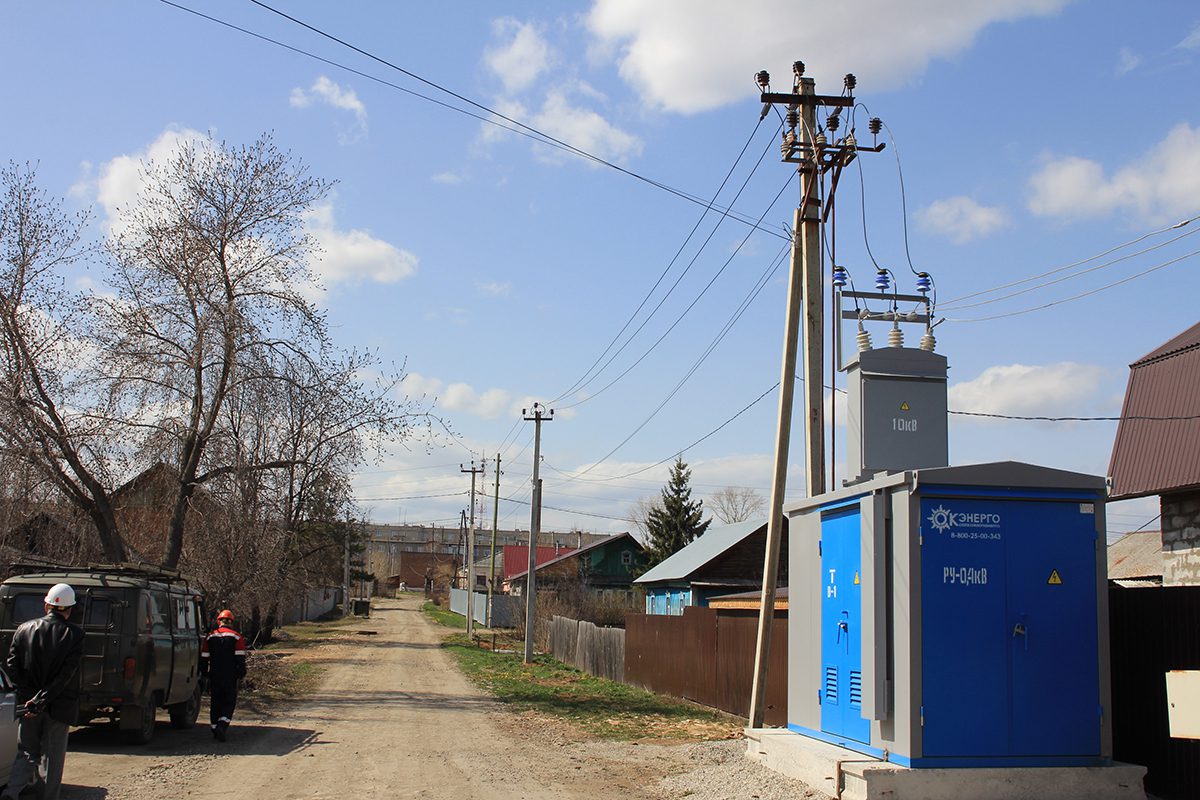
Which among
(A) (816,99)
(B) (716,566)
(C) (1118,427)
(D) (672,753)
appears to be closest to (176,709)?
(D) (672,753)

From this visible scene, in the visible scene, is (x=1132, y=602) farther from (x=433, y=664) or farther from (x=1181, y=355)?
(x=433, y=664)

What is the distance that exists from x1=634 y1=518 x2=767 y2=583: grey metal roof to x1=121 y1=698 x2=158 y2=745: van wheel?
2777 cm

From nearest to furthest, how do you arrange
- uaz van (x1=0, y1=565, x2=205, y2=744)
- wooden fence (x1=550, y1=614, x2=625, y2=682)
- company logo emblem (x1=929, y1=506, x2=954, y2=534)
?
company logo emblem (x1=929, y1=506, x2=954, y2=534) → uaz van (x1=0, y1=565, x2=205, y2=744) → wooden fence (x1=550, y1=614, x2=625, y2=682)

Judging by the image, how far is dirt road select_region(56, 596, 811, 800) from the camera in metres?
11.2

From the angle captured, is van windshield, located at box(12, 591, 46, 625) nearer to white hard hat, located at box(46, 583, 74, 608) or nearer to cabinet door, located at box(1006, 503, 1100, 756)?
white hard hat, located at box(46, 583, 74, 608)

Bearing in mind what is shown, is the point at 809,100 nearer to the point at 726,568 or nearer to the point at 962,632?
the point at 962,632

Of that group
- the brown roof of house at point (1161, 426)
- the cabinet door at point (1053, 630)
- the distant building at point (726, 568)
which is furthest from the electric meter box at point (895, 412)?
the distant building at point (726, 568)

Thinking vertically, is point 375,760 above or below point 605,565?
below

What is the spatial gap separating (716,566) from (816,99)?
92.2 ft

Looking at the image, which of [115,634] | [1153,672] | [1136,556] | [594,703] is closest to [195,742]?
[115,634]

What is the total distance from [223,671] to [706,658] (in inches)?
397

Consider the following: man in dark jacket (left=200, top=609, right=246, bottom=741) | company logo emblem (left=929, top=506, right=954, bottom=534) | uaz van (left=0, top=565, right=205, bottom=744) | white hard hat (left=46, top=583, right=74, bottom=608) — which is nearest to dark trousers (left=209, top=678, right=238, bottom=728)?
man in dark jacket (left=200, top=609, right=246, bottom=741)

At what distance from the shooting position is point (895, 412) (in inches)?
453

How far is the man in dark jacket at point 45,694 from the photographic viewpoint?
30.2ft
